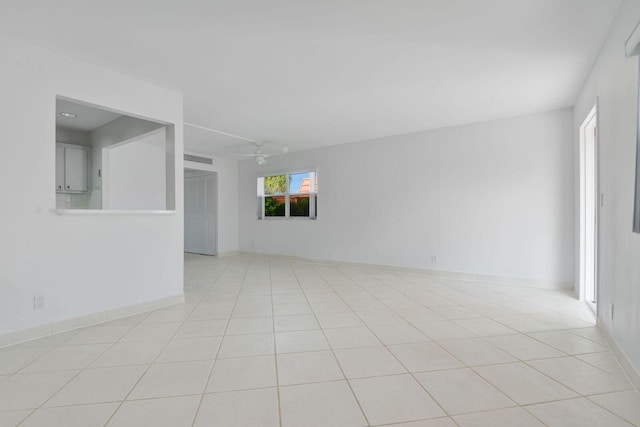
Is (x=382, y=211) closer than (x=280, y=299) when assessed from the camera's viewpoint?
No

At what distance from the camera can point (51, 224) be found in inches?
111

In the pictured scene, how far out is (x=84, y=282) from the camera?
3037 millimetres

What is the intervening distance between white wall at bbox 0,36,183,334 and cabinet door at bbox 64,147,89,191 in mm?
2743

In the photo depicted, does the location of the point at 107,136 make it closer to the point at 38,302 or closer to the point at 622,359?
Answer: the point at 38,302

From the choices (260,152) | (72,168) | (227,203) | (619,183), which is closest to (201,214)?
(227,203)

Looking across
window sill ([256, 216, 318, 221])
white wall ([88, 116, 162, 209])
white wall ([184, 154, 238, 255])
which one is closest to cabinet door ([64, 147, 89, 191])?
white wall ([88, 116, 162, 209])

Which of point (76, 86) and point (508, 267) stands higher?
point (76, 86)

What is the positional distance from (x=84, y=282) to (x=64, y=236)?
486mm

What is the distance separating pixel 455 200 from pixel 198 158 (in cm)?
567

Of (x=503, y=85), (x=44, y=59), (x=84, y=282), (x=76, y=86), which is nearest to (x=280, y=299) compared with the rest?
(x=84, y=282)

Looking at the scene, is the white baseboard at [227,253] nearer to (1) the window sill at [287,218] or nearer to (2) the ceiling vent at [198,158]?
(1) the window sill at [287,218]

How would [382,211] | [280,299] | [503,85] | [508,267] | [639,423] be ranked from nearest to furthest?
[639,423], [503,85], [280,299], [508,267], [382,211]

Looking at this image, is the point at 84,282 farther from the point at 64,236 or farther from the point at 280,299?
the point at 280,299

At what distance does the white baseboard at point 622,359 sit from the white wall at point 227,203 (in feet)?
23.5
